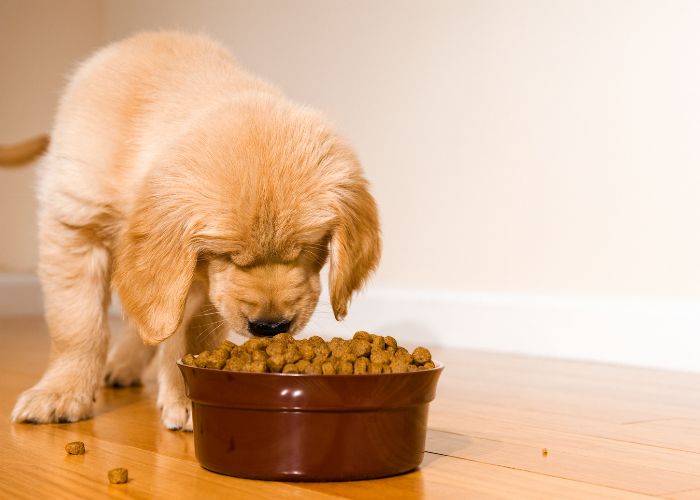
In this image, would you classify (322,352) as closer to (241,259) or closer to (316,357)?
(316,357)

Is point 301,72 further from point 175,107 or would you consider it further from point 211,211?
point 211,211

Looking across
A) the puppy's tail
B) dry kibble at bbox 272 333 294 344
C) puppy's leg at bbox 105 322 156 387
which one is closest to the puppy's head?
dry kibble at bbox 272 333 294 344

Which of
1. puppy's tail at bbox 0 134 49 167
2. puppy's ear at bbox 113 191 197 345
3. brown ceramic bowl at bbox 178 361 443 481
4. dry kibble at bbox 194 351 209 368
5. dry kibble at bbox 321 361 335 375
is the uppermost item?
puppy's tail at bbox 0 134 49 167

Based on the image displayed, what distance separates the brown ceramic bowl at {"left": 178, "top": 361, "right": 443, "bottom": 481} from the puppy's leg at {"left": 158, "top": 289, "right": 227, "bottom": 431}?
63cm

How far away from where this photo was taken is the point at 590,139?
3.78 meters

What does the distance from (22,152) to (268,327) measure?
2451 mm

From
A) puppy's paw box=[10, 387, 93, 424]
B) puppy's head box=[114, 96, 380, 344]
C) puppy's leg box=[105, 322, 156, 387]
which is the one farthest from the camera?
puppy's leg box=[105, 322, 156, 387]

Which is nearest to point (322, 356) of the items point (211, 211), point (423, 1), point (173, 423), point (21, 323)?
point (211, 211)

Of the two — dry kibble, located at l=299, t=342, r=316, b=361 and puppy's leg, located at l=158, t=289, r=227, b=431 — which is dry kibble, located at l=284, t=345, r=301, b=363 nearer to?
dry kibble, located at l=299, t=342, r=316, b=361

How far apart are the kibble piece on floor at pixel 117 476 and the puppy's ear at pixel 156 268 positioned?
509 millimetres

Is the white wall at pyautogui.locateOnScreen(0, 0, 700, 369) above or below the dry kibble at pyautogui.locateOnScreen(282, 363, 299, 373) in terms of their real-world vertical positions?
above

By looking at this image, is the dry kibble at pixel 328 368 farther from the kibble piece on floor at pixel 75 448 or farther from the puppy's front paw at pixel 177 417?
the puppy's front paw at pixel 177 417

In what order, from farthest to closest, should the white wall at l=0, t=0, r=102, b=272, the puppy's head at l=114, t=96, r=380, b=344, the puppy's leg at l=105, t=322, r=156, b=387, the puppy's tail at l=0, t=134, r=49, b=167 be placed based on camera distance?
the white wall at l=0, t=0, r=102, b=272, the puppy's tail at l=0, t=134, r=49, b=167, the puppy's leg at l=105, t=322, r=156, b=387, the puppy's head at l=114, t=96, r=380, b=344

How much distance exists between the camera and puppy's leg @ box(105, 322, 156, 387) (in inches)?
124
